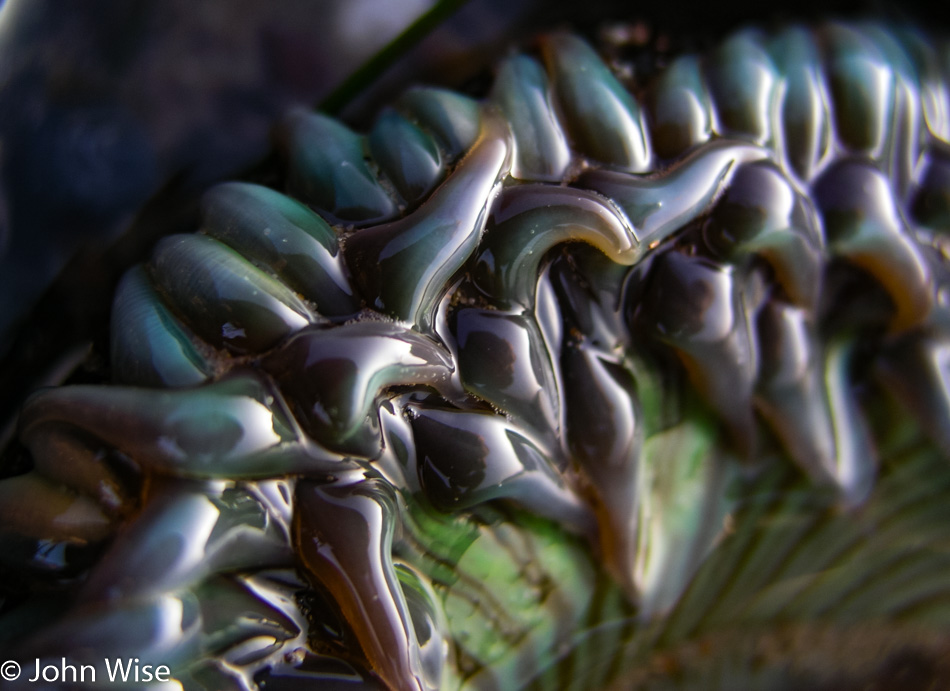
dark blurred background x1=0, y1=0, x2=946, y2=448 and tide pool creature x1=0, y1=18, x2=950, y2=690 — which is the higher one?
dark blurred background x1=0, y1=0, x2=946, y2=448

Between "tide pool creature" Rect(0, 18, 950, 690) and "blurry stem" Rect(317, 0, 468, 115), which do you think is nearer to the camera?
"tide pool creature" Rect(0, 18, 950, 690)

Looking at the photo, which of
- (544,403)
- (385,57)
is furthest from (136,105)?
(544,403)

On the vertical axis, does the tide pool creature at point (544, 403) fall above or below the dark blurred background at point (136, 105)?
below

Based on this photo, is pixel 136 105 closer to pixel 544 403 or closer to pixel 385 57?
pixel 385 57

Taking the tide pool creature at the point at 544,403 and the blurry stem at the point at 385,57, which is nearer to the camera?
the tide pool creature at the point at 544,403

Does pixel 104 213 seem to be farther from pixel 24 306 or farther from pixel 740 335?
pixel 740 335

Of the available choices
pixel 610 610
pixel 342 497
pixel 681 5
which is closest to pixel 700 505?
pixel 610 610
